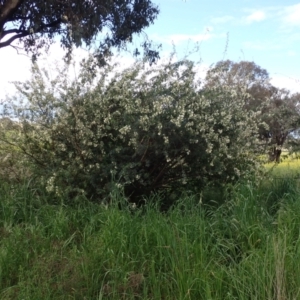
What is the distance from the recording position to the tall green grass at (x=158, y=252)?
3.65 metres

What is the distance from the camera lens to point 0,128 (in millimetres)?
6707

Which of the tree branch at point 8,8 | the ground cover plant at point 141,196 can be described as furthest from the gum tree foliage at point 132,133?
the tree branch at point 8,8

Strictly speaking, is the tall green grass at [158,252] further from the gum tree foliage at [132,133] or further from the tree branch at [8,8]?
the tree branch at [8,8]

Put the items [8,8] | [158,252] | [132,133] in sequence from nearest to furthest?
[158,252] → [132,133] → [8,8]

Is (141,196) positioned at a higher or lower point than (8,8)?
lower

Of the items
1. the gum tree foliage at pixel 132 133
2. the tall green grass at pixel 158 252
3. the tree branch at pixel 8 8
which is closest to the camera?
the tall green grass at pixel 158 252

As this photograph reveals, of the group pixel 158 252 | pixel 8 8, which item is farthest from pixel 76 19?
pixel 158 252

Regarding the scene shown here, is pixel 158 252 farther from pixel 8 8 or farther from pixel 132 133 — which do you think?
pixel 8 8

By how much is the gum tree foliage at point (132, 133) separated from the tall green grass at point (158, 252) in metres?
0.85

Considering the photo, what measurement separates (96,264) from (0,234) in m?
1.49

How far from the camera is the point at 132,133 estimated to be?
605 centimetres

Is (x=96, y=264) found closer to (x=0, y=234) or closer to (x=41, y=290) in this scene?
(x=41, y=290)

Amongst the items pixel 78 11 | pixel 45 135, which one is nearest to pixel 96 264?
pixel 45 135

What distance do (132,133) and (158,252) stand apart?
2168 millimetres
